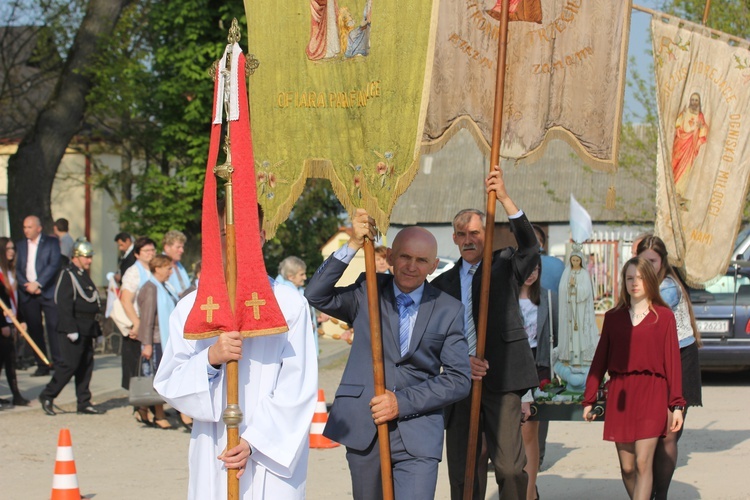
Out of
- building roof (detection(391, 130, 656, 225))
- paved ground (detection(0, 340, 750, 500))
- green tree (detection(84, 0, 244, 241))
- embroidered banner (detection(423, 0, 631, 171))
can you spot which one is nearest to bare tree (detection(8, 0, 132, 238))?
green tree (detection(84, 0, 244, 241))

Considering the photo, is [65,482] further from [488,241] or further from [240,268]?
[240,268]

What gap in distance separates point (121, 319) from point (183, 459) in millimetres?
2694

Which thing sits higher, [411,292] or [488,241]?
[488,241]

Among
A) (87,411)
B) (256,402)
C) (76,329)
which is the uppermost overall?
(256,402)

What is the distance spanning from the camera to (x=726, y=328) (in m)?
15.4

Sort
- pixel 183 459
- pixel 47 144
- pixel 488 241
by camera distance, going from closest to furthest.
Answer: pixel 488 241 → pixel 183 459 → pixel 47 144

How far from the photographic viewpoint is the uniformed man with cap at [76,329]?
12578mm

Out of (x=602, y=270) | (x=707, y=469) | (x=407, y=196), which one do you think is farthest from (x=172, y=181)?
(x=407, y=196)

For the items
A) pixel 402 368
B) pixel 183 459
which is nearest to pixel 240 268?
pixel 402 368

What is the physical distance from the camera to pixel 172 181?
944 inches

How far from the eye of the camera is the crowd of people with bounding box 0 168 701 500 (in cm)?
488

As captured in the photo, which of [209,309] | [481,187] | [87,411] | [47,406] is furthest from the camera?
[481,187]

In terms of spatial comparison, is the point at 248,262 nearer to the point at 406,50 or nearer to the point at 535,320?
the point at 406,50

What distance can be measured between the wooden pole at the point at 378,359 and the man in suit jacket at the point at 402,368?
0.06 meters
